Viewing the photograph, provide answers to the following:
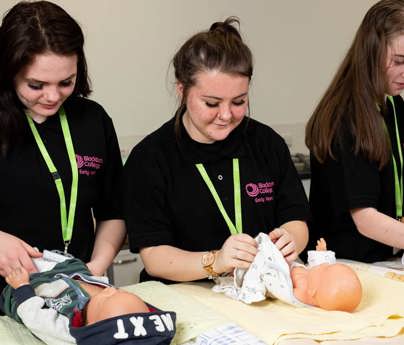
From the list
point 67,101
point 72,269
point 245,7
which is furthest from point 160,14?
point 72,269

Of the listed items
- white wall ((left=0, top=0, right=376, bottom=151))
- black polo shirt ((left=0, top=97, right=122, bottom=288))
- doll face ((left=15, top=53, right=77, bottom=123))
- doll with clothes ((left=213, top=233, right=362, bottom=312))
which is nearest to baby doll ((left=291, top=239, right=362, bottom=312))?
doll with clothes ((left=213, top=233, right=362, bottom=312))

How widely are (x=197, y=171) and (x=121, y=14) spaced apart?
1870 millimetres

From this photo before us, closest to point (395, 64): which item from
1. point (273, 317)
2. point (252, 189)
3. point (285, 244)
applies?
point (252, 189)

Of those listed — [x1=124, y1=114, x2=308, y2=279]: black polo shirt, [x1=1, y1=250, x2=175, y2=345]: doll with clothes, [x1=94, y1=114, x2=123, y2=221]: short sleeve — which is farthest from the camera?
[x1=94, y1=114, x2=123, y2=221]: short sleeve

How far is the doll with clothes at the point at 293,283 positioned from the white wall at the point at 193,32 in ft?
5.81

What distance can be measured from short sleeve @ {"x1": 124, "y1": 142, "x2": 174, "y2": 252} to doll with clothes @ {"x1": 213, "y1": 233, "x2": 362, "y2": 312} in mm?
263

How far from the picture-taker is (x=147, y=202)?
177cm

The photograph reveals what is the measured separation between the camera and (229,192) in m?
1.80

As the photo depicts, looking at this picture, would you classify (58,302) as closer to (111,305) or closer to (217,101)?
(111,305)

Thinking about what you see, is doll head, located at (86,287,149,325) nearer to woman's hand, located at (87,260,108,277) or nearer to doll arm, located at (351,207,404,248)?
woman's hand, located at (87,260,108,277)

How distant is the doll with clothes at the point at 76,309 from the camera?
4.19 ft

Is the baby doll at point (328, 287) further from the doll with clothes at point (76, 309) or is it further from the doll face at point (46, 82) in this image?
the doll face at point (46, 82)

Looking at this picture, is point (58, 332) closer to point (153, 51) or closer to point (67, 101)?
point (67, 101)

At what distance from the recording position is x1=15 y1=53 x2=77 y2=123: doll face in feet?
5.26
